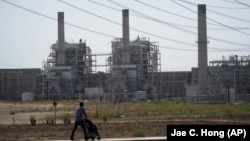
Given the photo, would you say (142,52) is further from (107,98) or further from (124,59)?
(107,98)

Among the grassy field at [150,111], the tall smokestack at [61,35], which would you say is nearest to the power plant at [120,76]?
the tall smokestack at [61,35]

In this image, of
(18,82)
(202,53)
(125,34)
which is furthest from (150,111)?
(18,82)

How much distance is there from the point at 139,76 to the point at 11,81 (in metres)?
28.1

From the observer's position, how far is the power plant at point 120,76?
3578 inches

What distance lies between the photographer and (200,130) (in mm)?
12211

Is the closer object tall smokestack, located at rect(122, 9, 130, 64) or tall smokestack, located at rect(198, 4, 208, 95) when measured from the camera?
tall smokestack, located at rect(198, 4, 208, 95)

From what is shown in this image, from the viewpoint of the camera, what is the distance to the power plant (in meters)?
90.9

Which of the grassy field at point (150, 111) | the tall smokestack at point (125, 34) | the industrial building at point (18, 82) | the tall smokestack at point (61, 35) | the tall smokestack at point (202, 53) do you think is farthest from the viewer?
the industrial building at point (18, 82)

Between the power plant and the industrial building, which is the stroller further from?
the industrial building

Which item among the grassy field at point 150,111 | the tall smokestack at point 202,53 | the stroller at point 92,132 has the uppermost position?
the tall smokestack at point 202,53

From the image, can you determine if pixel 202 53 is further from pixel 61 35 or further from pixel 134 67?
pixel 61 35

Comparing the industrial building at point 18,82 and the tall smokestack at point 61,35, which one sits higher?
the tall smokestack at point 61,35

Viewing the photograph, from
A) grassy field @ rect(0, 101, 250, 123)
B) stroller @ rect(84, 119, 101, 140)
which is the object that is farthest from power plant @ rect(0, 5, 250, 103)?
stroller @ rect(84, 119, 101, 140)

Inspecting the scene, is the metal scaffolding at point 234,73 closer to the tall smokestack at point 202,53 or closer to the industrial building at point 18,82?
the tall smokestack at point 202,53
